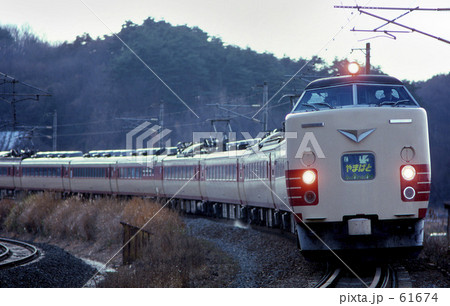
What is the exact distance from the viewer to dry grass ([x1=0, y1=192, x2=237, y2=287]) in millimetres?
13642

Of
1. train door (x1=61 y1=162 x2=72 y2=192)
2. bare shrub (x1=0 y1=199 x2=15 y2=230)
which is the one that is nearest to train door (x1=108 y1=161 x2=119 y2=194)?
train door (x1=61 y1=162 x2=72 y2=192)

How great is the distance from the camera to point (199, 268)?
606 inches

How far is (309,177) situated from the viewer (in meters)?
10.5

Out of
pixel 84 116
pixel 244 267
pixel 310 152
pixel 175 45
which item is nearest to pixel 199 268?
pixel 244 267

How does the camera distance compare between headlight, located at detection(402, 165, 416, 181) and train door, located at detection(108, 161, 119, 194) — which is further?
train door, located at detection(108, 161, 119, 194)

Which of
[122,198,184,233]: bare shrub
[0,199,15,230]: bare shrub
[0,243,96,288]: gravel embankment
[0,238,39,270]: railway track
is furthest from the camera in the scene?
[0,199,15,230]: bare shrub

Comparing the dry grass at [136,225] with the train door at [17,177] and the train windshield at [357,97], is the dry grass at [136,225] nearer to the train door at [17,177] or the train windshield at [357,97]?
the train windshield at [357,97]

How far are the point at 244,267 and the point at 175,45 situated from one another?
4764cm

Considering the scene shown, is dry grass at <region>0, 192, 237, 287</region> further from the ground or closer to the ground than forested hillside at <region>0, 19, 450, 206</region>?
closer to the ground

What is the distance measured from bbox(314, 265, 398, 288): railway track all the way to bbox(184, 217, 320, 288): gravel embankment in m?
0.40

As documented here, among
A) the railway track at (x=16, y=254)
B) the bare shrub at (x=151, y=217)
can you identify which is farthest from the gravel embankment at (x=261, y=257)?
the railway track at (x=16, y=254)

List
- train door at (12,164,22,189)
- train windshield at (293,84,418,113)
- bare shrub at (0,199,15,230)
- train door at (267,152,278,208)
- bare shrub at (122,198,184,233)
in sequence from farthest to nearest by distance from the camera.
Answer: train door at (12,164,22,189) → bare shrub at (0,199,15,230) → bare shrub at (122,198,184,233) → train door at (267,152,278,208) → train windshield at (293,84,418,113)

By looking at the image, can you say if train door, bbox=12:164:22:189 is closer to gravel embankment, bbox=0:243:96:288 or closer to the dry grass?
the dry grass

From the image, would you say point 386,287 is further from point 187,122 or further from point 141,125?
point 187,122
